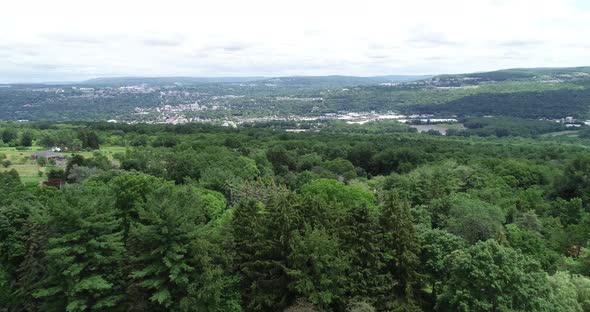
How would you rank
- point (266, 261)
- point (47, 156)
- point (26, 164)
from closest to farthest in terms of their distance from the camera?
point (266, 261)
point (26, 164)
point (47, 156)

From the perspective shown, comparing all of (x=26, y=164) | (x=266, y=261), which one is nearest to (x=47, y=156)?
(x=26, y=164)

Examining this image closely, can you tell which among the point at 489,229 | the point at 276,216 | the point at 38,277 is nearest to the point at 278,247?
the point at 276,216

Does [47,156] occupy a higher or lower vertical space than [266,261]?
lower

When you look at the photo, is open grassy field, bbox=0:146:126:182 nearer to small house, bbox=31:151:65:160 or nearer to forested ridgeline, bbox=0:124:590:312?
small house, bbox=31:151:65:160

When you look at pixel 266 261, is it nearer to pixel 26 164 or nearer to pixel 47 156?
pixel 26 164

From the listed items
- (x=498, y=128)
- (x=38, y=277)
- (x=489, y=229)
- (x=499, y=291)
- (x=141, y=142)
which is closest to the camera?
(x=499, y=291)

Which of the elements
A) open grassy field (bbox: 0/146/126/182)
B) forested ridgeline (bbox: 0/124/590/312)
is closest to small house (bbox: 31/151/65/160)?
open grassy field (bbox: 0/146/126/182)

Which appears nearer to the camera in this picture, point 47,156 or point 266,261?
point 266,261

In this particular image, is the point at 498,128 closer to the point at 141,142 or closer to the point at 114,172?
the point at 141,142

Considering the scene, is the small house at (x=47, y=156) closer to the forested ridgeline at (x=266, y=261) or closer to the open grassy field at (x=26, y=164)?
the open grassy field at (x=26, y=164)

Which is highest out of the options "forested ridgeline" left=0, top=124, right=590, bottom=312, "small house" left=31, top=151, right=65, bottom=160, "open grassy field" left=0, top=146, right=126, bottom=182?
→ "forested ridgeline" left=0, top=124, right=590, bottom=312

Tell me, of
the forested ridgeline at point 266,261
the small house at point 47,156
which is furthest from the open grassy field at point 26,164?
the forested ridgeline at point 266,261
